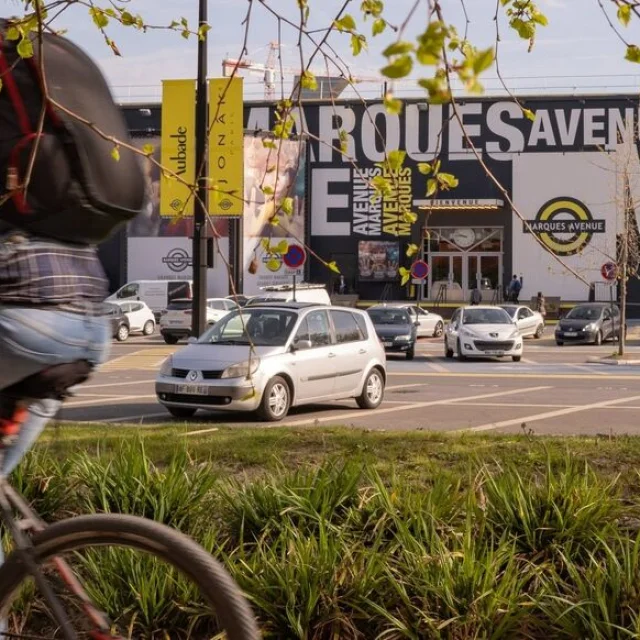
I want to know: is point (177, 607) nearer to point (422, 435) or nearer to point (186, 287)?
point (422, 435)

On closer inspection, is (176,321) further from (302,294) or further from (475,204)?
(475,204)

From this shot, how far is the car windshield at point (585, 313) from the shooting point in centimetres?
3903

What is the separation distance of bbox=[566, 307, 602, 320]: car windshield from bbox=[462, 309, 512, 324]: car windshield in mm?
8280

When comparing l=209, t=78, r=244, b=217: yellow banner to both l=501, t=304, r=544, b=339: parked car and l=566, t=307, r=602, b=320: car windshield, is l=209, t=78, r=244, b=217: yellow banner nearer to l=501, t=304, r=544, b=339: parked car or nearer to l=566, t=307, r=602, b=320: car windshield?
l=566, t=307, r=602, b=320: car windshield

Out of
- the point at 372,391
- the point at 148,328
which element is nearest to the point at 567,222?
the point at 148,328

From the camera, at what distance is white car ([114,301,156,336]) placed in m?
43.0

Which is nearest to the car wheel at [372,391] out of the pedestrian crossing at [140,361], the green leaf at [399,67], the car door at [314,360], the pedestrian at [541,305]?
the car door at [314,360]

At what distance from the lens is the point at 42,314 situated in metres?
3.07

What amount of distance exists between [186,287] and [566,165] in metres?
20.6

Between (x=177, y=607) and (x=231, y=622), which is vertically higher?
(x=231, y=622)

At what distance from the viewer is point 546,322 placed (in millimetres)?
51625

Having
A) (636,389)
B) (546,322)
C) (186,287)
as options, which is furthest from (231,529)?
(546,322)

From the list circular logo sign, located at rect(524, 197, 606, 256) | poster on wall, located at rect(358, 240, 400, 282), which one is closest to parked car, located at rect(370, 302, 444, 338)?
poster on wall, located at rect(358, 240, 400, 282)

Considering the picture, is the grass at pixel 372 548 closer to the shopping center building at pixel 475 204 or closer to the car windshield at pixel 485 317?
the car windshield at pixel 485 317
